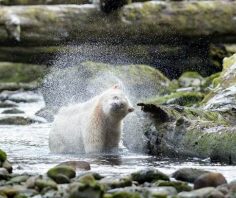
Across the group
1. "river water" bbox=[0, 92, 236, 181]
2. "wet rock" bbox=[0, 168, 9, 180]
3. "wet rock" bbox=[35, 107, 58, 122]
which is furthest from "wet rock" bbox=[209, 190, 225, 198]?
"wet rock" bbox=[35, 107, 58, 122]

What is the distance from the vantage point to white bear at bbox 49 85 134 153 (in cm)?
1012

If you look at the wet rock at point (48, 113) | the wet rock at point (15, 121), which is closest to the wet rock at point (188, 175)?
the wet rock at point (15, 121)

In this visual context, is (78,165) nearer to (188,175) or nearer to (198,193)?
(188,175)

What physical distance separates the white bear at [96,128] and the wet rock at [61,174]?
308cm

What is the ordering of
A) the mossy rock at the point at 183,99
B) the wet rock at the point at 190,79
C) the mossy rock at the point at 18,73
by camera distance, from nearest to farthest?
the mossy rock at the point at 183,99 < the wet rock at the point at 190,79 < the mossy rock at the point at 18,73

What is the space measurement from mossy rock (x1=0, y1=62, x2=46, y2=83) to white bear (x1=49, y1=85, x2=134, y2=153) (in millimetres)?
10945

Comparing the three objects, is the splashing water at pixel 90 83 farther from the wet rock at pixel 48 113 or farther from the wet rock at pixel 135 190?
the wet rock at pixel 135 190

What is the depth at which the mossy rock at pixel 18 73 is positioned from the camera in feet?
70.4

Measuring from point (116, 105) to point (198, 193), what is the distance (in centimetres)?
422

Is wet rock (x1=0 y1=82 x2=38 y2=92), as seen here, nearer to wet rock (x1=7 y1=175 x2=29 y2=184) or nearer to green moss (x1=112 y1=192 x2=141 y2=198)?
wet rock (x1=7 y1=175 x2=29 y2=184)

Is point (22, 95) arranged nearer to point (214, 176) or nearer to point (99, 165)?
point (99, 165)

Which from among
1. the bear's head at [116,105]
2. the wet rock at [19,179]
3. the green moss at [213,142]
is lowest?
the wet rock at [19,179]

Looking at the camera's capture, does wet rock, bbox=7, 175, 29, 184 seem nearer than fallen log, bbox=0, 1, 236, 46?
Yes

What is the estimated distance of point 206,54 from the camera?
65.8 ft
